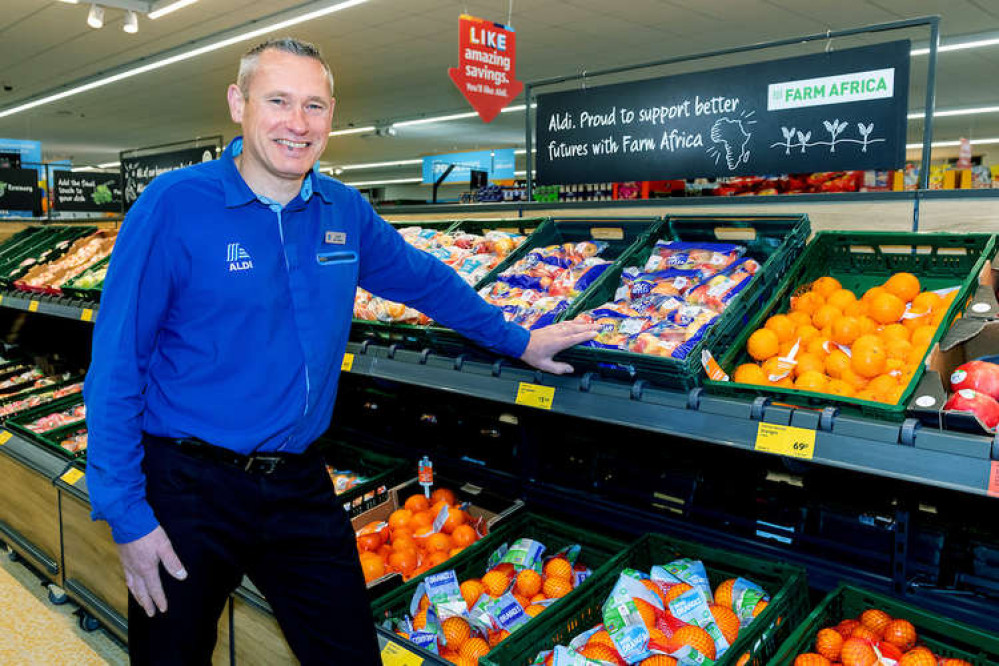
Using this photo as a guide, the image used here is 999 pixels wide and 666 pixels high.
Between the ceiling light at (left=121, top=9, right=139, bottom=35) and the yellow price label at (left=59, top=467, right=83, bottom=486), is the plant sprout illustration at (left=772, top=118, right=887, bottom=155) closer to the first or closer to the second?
the yellow price label at (left=59, top=467, right=83, bottom=486)

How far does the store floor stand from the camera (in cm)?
289

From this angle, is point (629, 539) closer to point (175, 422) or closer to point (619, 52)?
point (175, 422)

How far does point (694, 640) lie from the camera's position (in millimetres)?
1665

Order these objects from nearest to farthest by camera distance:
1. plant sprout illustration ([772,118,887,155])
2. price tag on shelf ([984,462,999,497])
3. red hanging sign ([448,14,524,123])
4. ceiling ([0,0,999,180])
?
price tag on shelf ([984,462,999,497]) → plant sprout illustration ([772,118,887,155]) → red hanging sign ([448,14,524,123]) → ceiling ([0,0,999,180])

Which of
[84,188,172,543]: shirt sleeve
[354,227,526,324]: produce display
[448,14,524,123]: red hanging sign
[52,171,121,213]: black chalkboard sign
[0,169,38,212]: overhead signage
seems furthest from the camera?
[52,171,121,213]: black chalkboard sign

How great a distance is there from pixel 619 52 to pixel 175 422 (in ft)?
30.9

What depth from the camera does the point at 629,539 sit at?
2223 millimetres

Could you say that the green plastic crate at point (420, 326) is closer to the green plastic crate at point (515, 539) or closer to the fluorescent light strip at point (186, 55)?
the green plastic crate at point (515, 539)

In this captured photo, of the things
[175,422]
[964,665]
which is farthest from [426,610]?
[964,665]

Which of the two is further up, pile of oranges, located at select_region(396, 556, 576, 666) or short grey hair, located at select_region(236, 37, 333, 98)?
short grey hair, located at select_region(236, 37, 333, 98)

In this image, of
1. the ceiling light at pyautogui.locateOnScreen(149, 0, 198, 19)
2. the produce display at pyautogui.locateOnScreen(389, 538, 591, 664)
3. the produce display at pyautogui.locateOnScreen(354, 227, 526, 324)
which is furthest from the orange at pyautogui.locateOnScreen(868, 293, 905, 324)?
the ceiling light at pyautogui.locateOnScreen(149, 0, 198, 19)

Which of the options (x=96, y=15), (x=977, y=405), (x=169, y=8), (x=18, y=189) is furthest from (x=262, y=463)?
(x=169, y=8)

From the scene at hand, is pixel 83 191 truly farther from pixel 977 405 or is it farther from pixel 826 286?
pixel 977 405

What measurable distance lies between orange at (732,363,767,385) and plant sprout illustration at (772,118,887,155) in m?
0.71
